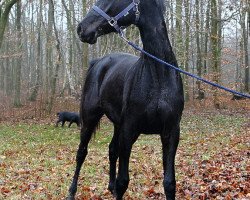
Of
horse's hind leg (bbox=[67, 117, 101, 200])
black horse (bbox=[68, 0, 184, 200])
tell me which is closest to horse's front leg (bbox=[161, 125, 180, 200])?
black horse (bbox=[68, 0, 184, 200])

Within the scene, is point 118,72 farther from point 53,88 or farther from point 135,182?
point 53,88

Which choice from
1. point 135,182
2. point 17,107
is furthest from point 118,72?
point 17,107

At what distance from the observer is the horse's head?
4203 mm

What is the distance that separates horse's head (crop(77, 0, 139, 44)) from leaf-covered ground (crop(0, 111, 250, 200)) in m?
2.68

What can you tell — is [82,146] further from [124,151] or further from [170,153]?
[170,153]

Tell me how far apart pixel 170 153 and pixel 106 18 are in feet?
5.18

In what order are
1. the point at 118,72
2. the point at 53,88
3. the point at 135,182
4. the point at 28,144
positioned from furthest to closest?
the point at 53,88
the point at 28,144
the point at 135,182
the point at 118,72

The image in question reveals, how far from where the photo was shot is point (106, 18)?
4.25 m

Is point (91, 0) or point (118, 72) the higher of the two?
point (91, 0)

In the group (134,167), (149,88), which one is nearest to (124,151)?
(149,88)

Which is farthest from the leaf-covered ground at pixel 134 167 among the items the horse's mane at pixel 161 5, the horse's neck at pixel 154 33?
the horse's mane at pixel 161 5

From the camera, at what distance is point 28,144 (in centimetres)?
1484

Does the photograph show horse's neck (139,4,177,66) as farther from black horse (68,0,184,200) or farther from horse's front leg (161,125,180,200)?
horse's front leg (161,125,180,200)

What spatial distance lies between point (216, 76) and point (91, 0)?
9371 mm
